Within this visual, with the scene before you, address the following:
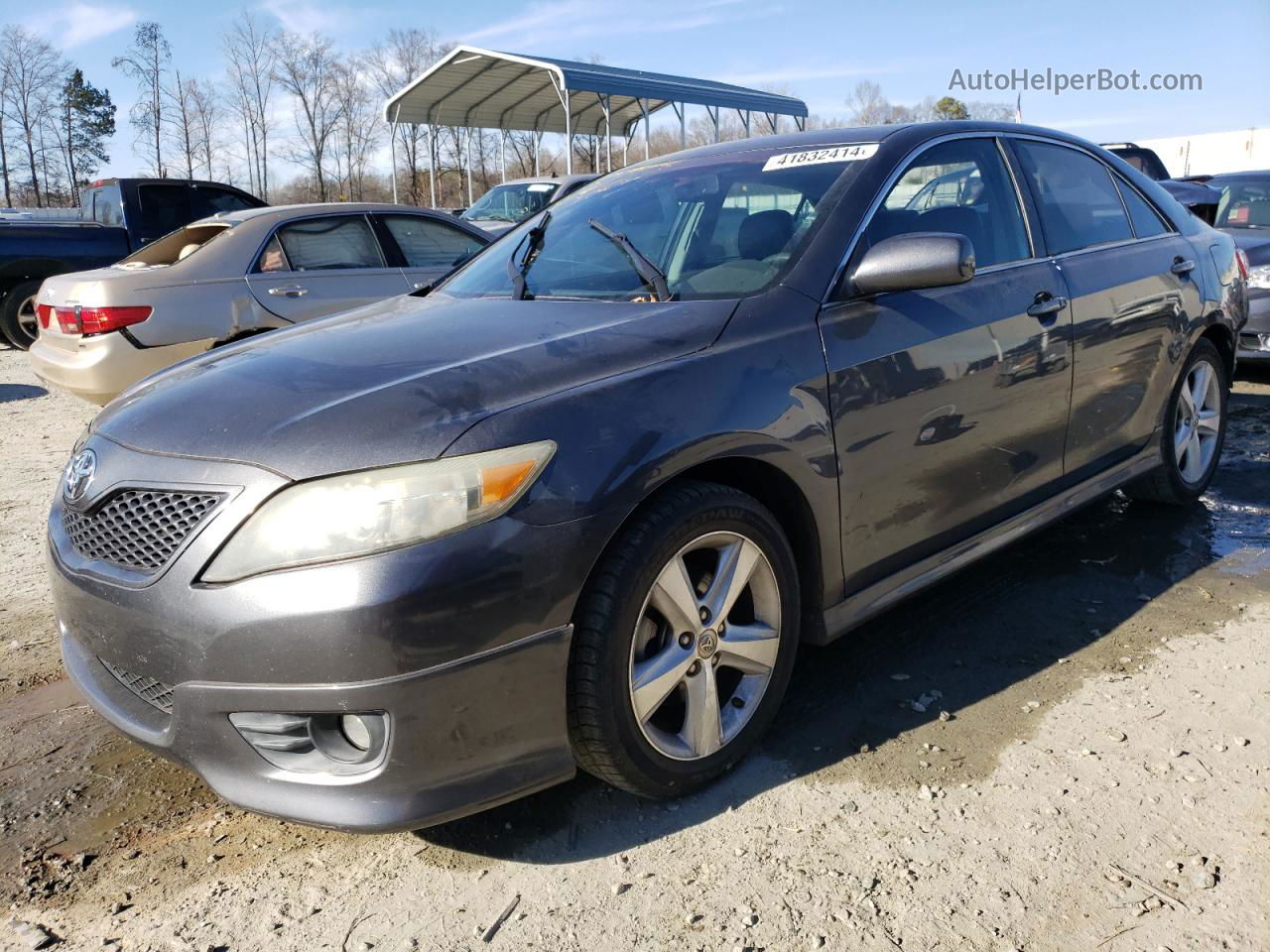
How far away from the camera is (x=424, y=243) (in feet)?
23.9

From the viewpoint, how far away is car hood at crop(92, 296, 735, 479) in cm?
210

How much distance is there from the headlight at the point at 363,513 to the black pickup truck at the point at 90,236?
32.2 ft

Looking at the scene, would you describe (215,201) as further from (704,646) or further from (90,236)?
(704,646)

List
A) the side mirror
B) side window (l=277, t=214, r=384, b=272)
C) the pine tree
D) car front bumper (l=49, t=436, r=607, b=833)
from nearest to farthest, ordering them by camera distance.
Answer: car front bumper (l=49, t=436, r=607, b=833) → the side mirror → side window (l=277, t=214, r=384, b=272) → the pine tree

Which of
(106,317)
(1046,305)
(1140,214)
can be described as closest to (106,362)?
(106,317)

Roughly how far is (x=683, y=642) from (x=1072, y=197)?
258 centimetres

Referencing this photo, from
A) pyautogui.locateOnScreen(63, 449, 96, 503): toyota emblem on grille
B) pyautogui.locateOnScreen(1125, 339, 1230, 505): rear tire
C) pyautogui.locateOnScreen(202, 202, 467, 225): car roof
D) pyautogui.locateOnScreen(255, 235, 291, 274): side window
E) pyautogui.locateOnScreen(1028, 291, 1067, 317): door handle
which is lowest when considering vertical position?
pyautogui.locateOnScreen(1125, 339, 1230, 505): rear tire

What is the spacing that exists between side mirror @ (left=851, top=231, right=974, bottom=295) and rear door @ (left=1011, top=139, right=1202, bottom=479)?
38.7 inches

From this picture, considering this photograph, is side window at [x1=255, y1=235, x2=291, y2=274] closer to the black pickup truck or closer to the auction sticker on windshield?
the auction sticker on windshield

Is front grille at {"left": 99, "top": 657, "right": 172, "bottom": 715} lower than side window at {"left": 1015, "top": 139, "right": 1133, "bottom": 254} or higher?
lower

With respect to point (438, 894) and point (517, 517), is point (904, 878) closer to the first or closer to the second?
point (438, 894)

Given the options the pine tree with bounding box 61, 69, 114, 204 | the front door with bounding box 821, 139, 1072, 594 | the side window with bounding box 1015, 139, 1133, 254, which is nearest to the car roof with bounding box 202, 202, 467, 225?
the side window with bounding box 1015, 139, 1133, 254

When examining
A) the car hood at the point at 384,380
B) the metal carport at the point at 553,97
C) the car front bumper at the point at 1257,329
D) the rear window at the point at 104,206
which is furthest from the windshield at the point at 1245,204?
the metal carport at the point at 553,97

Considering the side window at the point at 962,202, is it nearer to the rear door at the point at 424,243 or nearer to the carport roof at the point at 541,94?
the rear door at the point at 424,243
